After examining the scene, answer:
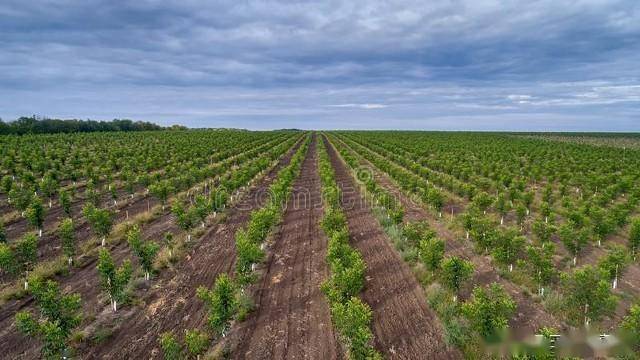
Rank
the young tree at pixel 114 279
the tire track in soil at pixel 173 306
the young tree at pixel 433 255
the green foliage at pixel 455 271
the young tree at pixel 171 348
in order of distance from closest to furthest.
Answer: the young tree at pixel 171 348, the tire track in soil at pixel 173 306, the young tree at pixel 114 279, the green foliage at pixel 455 271, the young tree at pixel 433 255

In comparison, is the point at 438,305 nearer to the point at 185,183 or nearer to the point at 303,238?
the point at 303,238

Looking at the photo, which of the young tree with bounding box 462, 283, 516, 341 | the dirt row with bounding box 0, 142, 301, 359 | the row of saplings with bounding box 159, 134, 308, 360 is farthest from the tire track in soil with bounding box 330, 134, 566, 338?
the dirt row with bounding box 0, 142, 301, 359

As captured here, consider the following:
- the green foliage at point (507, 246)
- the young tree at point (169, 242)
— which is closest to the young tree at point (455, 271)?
the green foliage at point (507, 246)

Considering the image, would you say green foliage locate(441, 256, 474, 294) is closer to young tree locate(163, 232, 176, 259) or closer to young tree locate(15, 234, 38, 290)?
young tree locate(163, 232, 176, 259)

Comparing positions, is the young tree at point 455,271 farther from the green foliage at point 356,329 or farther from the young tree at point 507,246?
the green foliage at point 356,329

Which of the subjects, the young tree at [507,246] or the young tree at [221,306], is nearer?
the young tree at [221,306]
